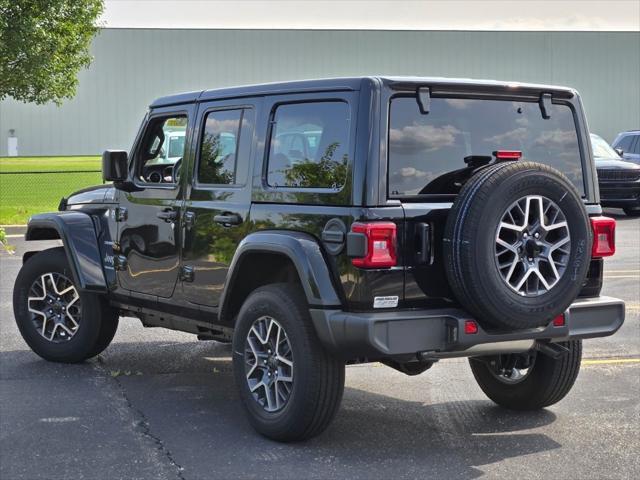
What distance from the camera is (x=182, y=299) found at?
677cm

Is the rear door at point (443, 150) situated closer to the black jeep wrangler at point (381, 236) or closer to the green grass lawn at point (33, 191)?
the black jeep wrangler at point (381, 236)

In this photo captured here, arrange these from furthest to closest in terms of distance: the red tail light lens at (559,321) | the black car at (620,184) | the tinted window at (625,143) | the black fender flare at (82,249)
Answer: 1. the tinted window at (625,143)
2. the black car at (620,184)
3. the black fender flare at (82,249)
4. the red tail light lens at (559,321)

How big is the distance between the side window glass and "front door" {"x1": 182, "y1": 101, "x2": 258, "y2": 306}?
58cm

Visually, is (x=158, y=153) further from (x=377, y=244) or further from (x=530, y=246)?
(x=530, y=246)

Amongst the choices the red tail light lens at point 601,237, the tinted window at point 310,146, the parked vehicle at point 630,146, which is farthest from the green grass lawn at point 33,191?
the red tail light lens at point 601,237

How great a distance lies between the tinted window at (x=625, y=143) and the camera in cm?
2375

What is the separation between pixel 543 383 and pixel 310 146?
78.2 inches

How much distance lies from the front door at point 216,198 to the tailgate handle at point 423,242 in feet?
3.72

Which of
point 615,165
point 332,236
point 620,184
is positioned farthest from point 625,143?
point 332,236

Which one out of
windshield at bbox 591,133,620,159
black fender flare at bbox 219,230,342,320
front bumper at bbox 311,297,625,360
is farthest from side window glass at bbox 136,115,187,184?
windshield at bbox 591,133,620,159

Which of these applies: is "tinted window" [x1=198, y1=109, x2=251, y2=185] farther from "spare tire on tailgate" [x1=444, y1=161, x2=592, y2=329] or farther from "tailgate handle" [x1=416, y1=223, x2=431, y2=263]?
"spare tire on tailgate" [x1=444, y1=161, x2=592, y2=329]

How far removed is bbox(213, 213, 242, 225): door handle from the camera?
20.4 feet

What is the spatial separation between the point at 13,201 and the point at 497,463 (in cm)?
2353

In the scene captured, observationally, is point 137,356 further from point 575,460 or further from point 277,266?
point 575,460
